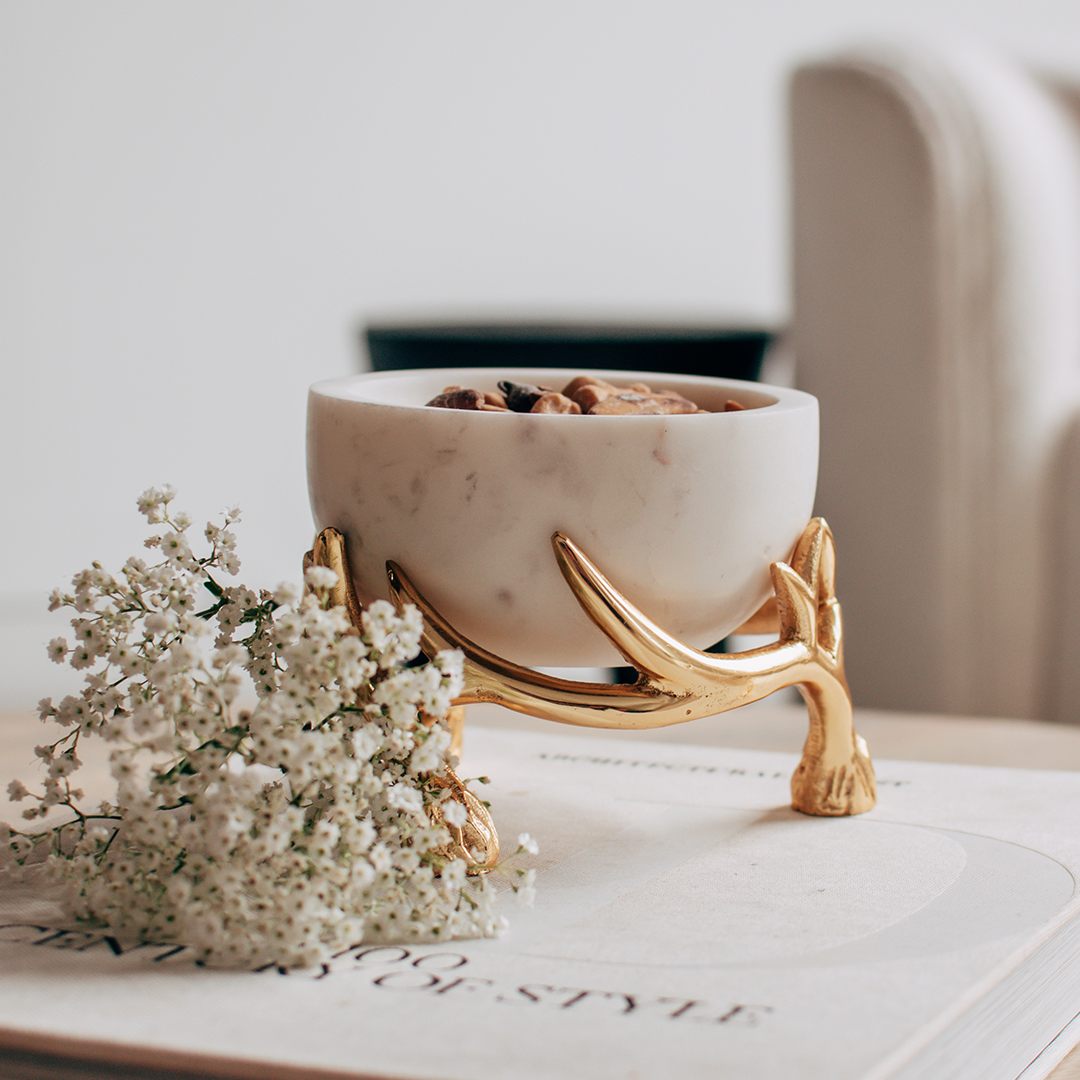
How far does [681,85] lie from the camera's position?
3.06 meters

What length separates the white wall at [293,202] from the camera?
262cm

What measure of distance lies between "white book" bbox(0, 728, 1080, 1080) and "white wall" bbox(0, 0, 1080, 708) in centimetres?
198

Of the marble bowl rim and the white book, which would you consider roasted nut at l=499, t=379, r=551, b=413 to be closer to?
the marble bowl rim

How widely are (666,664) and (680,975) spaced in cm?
14

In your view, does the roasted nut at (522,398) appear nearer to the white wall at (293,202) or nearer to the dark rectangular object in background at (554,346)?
the dark rectangular object in background at (554,346)

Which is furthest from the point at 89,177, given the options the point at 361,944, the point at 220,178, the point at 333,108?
the point at 361,944

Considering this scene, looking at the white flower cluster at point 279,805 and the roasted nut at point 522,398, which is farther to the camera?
the roasted nut at point 522,398

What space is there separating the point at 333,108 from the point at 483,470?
247 cm

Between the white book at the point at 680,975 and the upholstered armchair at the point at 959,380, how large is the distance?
65 centimetres

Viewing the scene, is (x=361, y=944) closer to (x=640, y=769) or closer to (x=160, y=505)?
(x=160, y=505)

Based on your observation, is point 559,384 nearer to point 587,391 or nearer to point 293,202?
point 587,391

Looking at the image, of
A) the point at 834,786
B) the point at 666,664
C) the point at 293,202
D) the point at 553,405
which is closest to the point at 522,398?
the point at 553,405

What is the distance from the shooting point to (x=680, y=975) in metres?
0.45

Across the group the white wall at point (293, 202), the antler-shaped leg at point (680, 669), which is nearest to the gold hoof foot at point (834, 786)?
the antler-shaped leg at point (680, 669)
